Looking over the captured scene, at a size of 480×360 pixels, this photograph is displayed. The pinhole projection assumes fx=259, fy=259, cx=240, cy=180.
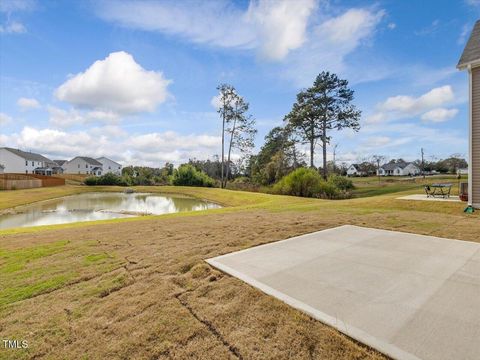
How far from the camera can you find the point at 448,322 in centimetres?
196

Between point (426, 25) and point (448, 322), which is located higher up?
point (426, 25)

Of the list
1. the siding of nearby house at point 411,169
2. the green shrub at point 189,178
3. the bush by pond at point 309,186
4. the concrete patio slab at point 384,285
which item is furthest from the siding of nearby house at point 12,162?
the siding of nearby house at point 411,169

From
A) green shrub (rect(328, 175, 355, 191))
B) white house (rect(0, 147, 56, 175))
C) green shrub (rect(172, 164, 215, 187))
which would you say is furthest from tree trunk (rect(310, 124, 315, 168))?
white house (rect(0, 147, 56, 175))

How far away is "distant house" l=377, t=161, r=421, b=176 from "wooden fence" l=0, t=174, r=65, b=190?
60.8m

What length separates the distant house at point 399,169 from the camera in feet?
190

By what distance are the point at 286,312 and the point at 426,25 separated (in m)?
11.9

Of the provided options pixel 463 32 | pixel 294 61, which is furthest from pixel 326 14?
pixel 463 32

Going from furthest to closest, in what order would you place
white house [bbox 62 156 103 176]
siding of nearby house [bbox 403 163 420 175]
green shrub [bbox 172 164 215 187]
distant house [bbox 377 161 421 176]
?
distant house [bbox 377 161 421 176]
siding of nearby house [bbox 403 163 420 175]
white house [bbox 62 156 103 176]
green shrub [bbox 172 164 215 187]

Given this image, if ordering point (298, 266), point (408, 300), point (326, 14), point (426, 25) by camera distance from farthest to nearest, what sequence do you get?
point (426, 25)
point (326, 14)
point (298, 266)
point (408, 300)

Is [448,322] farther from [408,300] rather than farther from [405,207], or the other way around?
[405,207]

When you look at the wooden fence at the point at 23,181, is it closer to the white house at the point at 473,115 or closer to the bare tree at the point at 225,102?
the bare tree at the point at 225,102

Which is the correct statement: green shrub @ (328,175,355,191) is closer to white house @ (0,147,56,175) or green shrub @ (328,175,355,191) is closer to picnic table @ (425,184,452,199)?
picnic table @ (425,184,452,199)

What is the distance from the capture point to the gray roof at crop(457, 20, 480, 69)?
704 cm

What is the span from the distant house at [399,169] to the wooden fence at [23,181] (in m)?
60.8
